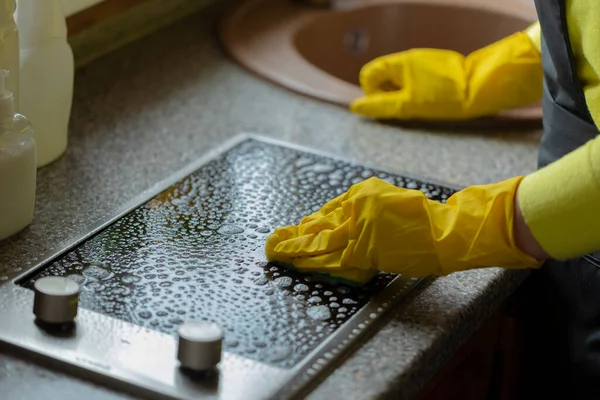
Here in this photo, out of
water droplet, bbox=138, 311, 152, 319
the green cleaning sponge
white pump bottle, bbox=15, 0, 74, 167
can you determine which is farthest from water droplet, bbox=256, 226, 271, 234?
white pump bottle, bbox=15, 0, 74, 167

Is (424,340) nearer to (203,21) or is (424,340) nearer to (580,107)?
(580,107)

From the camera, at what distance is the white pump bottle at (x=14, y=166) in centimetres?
105

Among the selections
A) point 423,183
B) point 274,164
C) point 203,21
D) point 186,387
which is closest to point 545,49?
point 423,183

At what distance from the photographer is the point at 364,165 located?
133cm

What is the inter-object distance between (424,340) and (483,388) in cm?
32

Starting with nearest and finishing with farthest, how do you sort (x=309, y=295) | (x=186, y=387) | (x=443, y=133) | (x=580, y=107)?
1. (x=186, y=387)
2. (x=309, y=295)
3. (x=580, y=107)
4. (x=443, y=133)

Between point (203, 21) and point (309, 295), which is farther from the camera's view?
point (203, 21)

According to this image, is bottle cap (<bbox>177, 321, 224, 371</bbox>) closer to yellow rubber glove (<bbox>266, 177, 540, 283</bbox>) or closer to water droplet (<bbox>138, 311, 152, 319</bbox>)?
water droplet (<bbox>138, 311, 152, 319</bbox>)

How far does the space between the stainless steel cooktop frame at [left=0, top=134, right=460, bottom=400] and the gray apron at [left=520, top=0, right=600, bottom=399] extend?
315 mm

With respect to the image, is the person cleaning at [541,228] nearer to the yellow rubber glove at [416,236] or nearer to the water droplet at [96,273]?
the yellow rubber glove at [416,236]

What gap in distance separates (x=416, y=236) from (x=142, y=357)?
0.30 metres

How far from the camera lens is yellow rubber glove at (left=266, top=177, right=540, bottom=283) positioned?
39.2 inches

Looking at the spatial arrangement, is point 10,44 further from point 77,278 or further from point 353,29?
point 353,29

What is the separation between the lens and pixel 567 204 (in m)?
0.95
